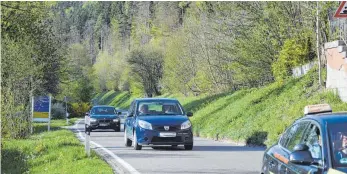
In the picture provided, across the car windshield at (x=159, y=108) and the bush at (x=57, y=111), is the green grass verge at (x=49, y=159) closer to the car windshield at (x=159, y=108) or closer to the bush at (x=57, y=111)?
the car windshield at (x=159, y=108)

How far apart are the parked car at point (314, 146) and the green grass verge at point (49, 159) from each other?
6264 mm

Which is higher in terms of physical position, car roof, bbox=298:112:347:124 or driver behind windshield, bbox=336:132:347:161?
car roof, bbox=298:112:347:124

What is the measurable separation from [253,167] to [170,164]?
2008 millimetres

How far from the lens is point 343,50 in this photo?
1986 cm

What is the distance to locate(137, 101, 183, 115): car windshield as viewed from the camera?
2002 centimetres

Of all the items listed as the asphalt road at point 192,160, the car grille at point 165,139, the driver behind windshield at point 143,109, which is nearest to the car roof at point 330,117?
the asphalt road at point 192,160

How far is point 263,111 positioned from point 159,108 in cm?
663

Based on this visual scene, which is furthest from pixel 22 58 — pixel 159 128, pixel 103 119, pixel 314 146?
pixel 314 146

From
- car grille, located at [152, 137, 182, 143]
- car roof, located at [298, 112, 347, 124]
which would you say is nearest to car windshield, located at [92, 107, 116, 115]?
car grille, located at [152, 137, 182, 143]

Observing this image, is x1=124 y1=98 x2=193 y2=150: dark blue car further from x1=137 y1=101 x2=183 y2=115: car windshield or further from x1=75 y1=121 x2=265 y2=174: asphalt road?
x1=75 y1=121 x2=265 y2=174: asphalt road

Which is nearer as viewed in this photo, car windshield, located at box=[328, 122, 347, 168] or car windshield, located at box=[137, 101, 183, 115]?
car windshield, located at box=[328, 122, 347, 168]

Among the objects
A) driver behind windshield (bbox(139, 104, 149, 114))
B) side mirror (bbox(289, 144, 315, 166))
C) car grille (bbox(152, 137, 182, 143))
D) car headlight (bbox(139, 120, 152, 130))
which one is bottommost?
car grille (bbox(152, 137, 182, 143))

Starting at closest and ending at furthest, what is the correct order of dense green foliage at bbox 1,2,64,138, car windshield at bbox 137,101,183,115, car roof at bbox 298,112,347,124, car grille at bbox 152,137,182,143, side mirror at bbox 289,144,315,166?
side mirror at bbox 289,144,315,166, car roof at bbox 298,112,347,124, car grille at bbox 152,137,182,143, car windshield at bbox 137,101,183,115, dense green foliage at bbox 1,2,64,138

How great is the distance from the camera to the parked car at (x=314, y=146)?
5.99 metres
